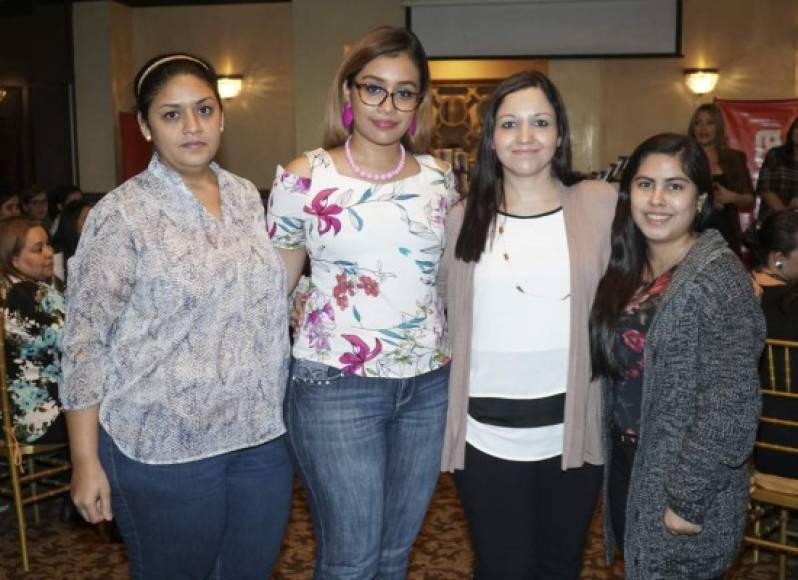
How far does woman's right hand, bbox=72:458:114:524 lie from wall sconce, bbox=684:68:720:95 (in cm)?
919

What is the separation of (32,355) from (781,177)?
512cm

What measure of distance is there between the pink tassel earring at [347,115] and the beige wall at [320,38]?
7.42 metres

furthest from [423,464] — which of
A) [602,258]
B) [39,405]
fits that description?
[39,405]

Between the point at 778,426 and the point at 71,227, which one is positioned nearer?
the point at 778,426

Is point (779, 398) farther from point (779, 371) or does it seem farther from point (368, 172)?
point (368, 172)

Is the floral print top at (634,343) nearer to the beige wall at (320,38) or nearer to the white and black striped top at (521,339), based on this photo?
the white and black striped top at (521,339)

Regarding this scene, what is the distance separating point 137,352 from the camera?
1862 millimetres

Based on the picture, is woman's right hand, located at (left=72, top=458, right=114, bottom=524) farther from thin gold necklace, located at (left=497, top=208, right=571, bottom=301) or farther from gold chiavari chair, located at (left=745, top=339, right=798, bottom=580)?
gold chiavari chair, located at (left=745, top=339, right=798, bottom=580)

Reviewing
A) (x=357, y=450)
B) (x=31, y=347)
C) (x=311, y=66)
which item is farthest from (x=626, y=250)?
(x=311, y=66)

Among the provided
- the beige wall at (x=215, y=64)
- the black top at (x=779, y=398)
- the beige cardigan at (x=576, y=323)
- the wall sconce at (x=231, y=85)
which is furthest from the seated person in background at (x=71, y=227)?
A: the wall sconce at (x=231, y=85)

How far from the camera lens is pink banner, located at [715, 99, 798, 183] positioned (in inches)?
338

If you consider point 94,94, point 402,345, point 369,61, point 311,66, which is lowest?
point 402,345

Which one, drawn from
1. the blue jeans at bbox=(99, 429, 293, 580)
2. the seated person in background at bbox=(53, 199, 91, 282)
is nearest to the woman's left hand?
the blue jeans at bbox=(99, 429, 293, 580)

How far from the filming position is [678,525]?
2.01m
